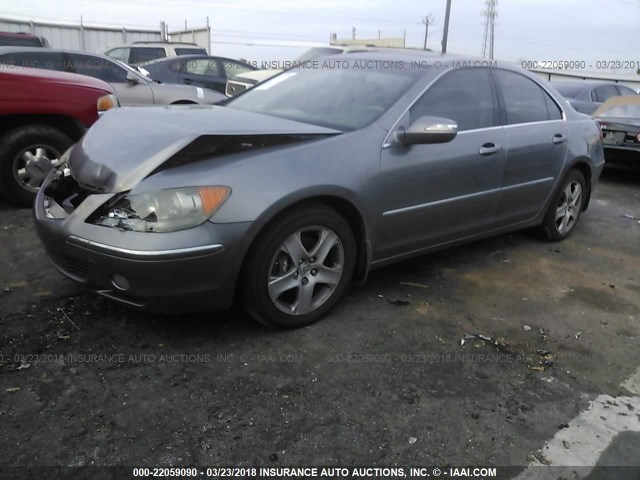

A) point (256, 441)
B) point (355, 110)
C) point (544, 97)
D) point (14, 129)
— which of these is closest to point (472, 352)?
point (256, 441)

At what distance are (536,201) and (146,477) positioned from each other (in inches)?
146

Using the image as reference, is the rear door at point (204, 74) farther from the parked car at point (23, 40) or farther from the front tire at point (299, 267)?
the front tire at point (299, 267)

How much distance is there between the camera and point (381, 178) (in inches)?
132

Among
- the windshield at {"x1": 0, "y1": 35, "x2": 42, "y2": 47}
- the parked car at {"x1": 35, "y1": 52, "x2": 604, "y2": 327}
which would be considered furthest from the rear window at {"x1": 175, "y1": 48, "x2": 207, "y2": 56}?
the parked car at {"x1": 35, "y1": 52, "x2": 604, "y2": 327}

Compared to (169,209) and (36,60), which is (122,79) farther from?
(169,209)

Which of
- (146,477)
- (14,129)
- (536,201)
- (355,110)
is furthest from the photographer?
(14,129)

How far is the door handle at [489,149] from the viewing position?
3.96 meters

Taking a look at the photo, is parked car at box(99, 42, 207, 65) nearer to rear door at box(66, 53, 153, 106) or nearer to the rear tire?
rear door at box(66, 53, 153, 106)

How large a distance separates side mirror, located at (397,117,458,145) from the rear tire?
10.9ft

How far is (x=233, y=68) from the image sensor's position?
11648 millimetres

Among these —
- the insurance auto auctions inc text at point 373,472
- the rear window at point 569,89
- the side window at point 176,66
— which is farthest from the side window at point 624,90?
the insurance auto auctions inc text at point 373,472

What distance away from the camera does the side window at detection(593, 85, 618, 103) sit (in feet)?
35.6

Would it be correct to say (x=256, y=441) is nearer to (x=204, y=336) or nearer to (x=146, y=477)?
(x=146, y=477)

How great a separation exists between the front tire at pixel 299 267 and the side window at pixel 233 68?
908cm
